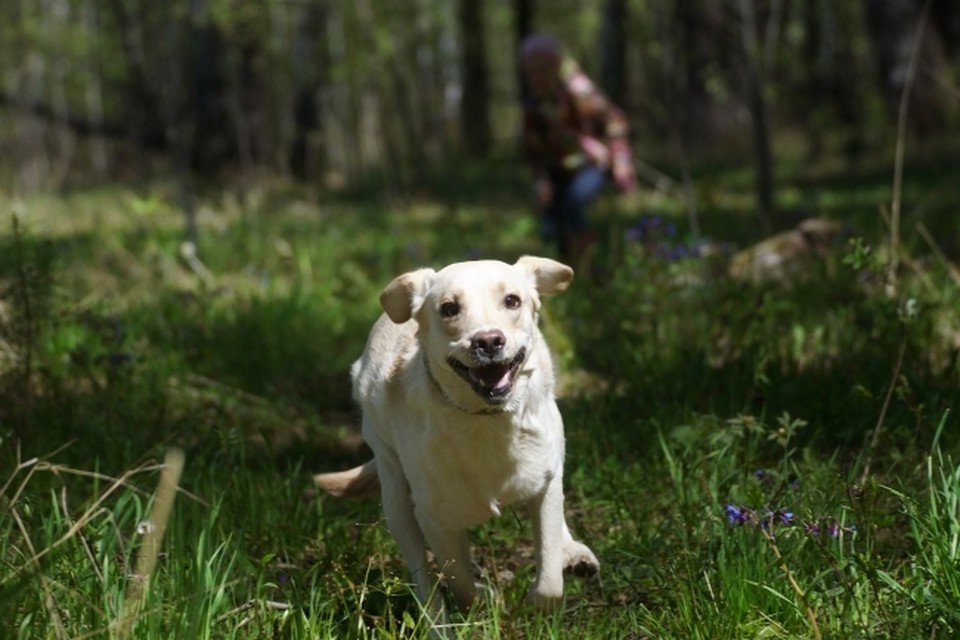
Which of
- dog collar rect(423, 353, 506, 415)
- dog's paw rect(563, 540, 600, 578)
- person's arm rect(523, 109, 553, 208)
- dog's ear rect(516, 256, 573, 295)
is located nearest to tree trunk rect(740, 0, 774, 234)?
person's arm rect(523, 109, 553, 208)

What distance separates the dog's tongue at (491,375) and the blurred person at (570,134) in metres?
5.07

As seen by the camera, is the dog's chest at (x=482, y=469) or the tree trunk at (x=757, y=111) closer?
the dog's chest at (x=482, y=469)

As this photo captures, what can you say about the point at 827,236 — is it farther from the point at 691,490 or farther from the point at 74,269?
the point at 74,269

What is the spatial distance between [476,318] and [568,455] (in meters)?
1.48

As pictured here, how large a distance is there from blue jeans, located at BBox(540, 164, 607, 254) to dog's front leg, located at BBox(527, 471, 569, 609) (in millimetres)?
4962

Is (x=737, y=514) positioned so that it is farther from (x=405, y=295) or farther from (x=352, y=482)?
(x=352, y=482)

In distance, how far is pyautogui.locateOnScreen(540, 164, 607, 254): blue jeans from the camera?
326 inches

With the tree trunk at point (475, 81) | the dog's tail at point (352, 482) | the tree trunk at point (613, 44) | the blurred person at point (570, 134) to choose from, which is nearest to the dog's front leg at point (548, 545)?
the dog's tail at point (352, 482)

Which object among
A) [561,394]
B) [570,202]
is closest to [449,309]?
[561,394]

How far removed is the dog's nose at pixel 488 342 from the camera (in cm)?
300

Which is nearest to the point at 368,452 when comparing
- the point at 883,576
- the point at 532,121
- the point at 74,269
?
the point at 883,576

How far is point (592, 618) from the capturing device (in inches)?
133

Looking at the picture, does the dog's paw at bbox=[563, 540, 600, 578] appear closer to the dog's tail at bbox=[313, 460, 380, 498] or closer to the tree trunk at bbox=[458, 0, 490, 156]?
the dog's tail at bbox=[313, 460, 380, 498]

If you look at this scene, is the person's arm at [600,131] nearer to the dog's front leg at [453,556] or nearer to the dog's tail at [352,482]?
the dog's tail at [352,482]
